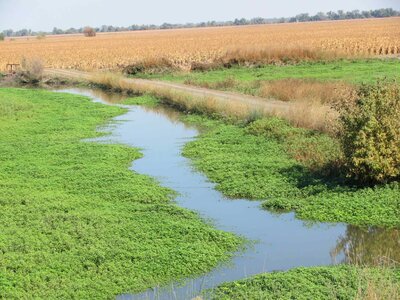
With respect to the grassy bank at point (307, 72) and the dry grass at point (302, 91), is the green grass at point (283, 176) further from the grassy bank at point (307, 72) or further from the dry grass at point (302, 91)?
the grassy bank at point (307, 72)

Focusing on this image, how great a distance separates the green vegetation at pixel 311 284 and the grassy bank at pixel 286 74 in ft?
62.4

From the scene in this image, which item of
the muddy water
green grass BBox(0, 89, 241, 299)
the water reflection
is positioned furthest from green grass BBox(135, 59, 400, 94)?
the water reflection

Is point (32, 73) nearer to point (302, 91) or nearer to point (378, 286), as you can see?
point (302, 91)

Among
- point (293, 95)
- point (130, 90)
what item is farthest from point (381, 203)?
point (130, 90)

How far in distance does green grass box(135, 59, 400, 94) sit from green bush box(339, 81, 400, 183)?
50.3ft

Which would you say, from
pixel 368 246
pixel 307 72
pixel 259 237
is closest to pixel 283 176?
Result: pixel 259 237

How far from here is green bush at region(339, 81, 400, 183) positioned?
518 inches

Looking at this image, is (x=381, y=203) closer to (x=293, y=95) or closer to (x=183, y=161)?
(x=183, y=161)

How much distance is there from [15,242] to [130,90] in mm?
26401

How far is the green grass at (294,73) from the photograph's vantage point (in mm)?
32062

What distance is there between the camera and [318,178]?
14.3 m

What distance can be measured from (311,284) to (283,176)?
633cm

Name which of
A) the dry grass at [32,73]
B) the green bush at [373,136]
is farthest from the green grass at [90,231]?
the dry grass at [32,73]

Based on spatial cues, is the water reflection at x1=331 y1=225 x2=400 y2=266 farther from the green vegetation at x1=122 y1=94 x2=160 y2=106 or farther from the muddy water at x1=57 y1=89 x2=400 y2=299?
the green vegetation at x1=122 y1=94 x2=160 y2=106
